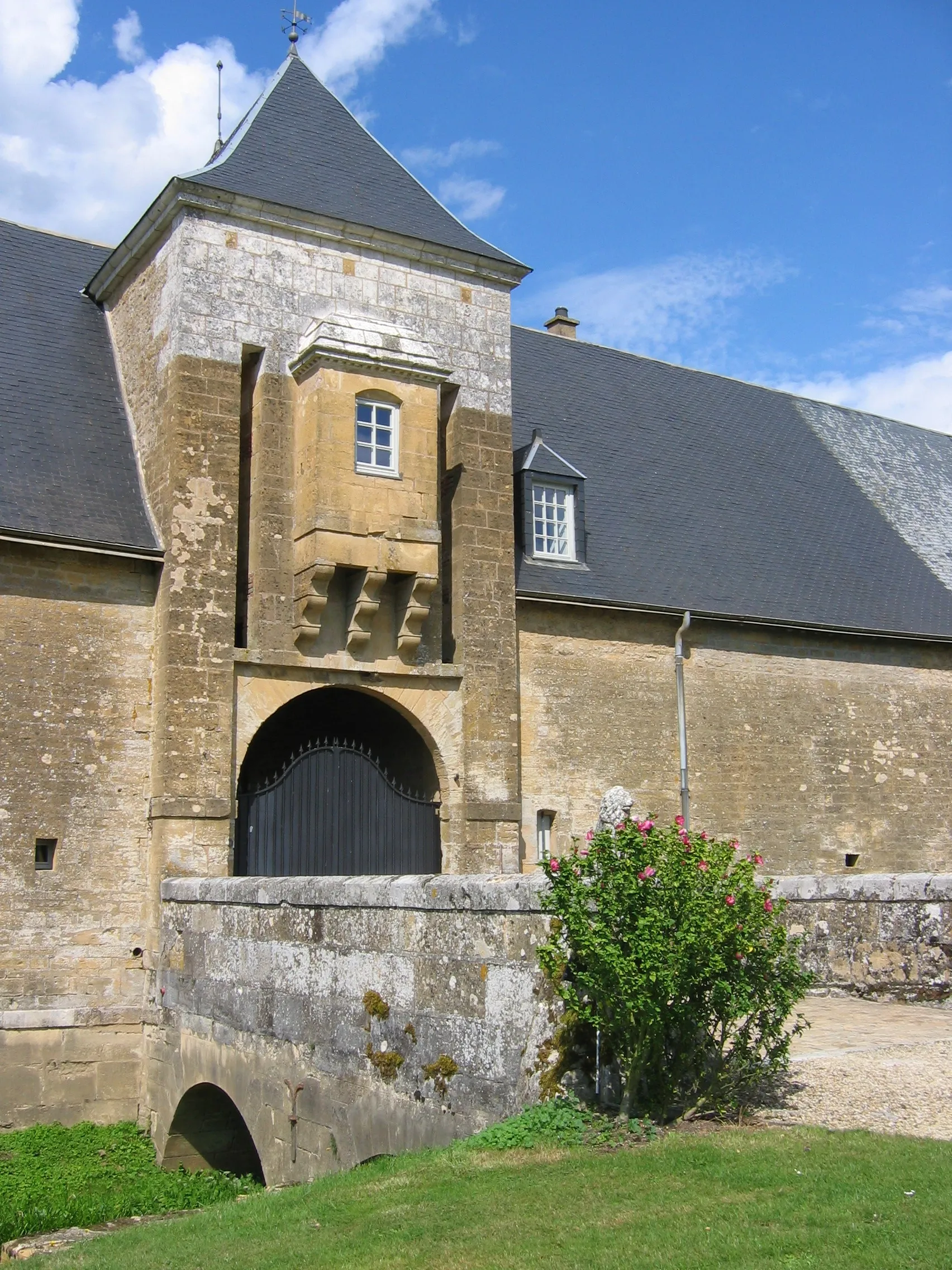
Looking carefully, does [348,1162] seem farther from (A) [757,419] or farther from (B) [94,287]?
(A) [757,419]

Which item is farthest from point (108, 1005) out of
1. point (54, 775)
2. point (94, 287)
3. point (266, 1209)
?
point (94, 287)

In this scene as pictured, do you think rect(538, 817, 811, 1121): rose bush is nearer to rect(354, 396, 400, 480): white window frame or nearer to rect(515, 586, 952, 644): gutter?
rect(354, 396, 400, 480): white window frame

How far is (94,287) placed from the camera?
15.6 m

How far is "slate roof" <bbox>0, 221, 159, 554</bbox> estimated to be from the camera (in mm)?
12898

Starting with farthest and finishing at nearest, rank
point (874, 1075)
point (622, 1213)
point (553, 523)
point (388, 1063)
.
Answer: point (553, 523)
point (388, 1063)
point (874, 1075)
point (622, 1213)

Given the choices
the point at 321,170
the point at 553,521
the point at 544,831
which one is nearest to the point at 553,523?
the point at 553,521

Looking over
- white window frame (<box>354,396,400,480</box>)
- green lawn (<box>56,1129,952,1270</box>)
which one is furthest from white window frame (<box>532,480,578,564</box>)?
green lawn (<box>56,1129,952,1270</box>)

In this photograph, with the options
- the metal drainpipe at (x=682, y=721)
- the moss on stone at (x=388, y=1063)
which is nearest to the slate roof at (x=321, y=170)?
the metal drainpipe at (x=682, y=721)

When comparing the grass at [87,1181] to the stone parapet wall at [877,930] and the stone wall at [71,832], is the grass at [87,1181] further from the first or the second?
the stone parapet wall at [877,930]

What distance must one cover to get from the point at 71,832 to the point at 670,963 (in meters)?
7.67

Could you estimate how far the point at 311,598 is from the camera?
13.1 m

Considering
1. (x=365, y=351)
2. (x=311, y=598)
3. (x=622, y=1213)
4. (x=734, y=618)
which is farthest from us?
(x=734, y=618)

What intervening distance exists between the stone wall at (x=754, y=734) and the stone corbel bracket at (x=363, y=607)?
91.4 inches

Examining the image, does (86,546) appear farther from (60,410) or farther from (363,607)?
(363,607)
